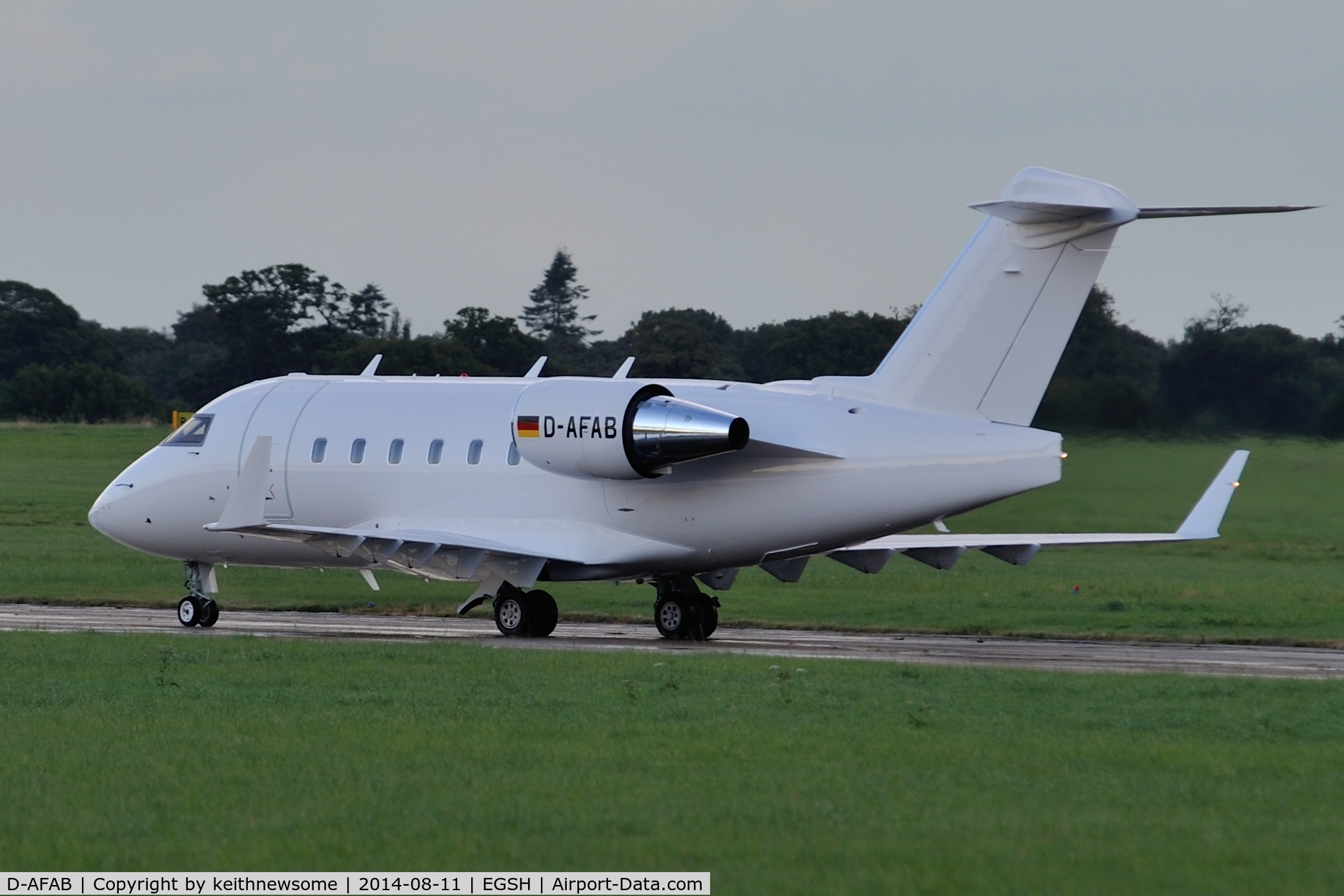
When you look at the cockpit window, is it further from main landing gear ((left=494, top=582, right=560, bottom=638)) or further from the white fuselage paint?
main landing gear ((left=494, top=582, right=560, bottom=638))

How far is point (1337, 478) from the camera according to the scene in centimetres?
2612

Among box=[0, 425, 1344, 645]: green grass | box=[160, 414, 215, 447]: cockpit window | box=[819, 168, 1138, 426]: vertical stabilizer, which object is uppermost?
box=[819, 168, 1138, 426]: vertical stabilizer

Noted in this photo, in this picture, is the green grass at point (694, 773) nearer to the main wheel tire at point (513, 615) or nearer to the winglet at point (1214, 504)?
the main wheel tire at point (513, 615)

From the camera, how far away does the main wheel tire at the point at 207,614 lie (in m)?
26.7

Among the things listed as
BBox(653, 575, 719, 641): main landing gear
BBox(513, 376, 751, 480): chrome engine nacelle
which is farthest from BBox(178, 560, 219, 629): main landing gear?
BBox(653, 575, 719, 641): main landing gear

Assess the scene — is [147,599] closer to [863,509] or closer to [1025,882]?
[863,509]

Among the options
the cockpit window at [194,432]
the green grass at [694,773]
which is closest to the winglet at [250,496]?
the cockpit window at [194,432]

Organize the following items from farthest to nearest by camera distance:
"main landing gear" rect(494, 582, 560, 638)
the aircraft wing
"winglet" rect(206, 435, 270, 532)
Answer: "main landing gear" rect(494, 582, 560, 638)
the aircraft wing
"winglet" rect(206, 435, 270, 532)

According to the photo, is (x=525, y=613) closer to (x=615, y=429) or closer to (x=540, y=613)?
(x=540, y=613)

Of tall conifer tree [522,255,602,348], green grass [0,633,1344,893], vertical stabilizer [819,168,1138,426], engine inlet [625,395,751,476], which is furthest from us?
tall conifer tree [522,255,602,348]

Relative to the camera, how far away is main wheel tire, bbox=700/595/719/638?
82.0ft

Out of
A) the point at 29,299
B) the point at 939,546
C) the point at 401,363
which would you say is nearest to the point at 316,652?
the point at 939,546

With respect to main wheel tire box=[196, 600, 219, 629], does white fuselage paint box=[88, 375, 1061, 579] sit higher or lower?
higher

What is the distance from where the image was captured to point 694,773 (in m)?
11.9
